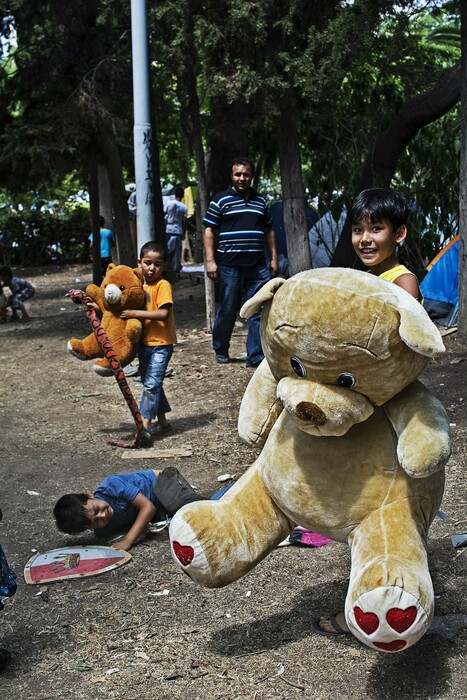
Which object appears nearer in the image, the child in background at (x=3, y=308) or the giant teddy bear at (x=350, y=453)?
the giant teddy bear at (x=350, y=453)

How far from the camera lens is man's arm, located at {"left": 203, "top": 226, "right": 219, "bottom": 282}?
9359 millimetres

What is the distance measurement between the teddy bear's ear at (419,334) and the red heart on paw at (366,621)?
0.91 meters

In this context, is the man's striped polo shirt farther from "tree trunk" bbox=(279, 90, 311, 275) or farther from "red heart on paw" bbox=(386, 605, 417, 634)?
"red heart on paw" bbox=(386, 605, 417, 634)

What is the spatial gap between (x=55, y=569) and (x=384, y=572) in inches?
93.1

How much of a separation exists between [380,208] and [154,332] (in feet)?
11.6

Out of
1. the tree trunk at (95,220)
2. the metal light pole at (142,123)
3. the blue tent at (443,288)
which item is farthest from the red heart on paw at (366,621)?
the tree trunk at (95,220)

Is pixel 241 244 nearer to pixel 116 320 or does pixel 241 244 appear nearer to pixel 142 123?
pixel 142 123

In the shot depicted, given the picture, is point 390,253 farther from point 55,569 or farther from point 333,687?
point 55,569

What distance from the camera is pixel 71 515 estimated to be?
16.7 ft

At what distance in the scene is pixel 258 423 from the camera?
148 inches

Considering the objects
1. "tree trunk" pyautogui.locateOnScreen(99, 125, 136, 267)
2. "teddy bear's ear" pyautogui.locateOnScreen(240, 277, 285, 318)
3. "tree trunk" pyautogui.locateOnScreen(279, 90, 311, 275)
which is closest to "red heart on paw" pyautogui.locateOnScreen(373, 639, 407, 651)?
"teddy bear's ear" pyautogui.locateOnScreen(240, 277, 285, 318)

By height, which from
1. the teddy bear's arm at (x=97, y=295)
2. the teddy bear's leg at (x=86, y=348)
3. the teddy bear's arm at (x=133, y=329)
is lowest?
the teddy bear's leg at (x=86, y=348)

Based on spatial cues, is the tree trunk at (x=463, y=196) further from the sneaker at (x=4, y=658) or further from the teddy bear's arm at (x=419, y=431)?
the sneaker at (x=4, y=658)

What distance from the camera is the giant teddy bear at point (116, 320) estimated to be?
6801 millimetres
